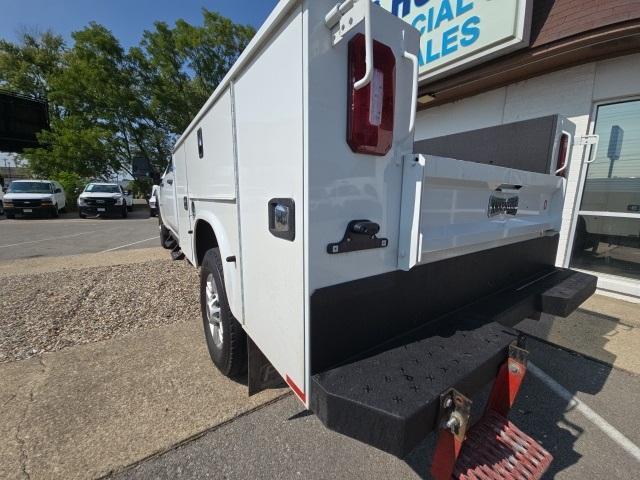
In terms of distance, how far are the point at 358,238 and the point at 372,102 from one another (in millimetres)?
528

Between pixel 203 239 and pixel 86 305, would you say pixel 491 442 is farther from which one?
pixel 86 305

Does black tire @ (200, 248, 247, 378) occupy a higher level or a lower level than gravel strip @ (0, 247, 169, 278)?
higher

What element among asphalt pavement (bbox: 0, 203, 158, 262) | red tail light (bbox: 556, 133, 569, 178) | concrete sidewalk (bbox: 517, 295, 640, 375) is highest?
red tail light (bbox: 556, 133, 569, 178)

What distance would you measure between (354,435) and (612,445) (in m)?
1.84

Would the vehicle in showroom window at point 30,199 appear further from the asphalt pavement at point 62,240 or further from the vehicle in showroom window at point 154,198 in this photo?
the vehicle in showroom window at point 154,198

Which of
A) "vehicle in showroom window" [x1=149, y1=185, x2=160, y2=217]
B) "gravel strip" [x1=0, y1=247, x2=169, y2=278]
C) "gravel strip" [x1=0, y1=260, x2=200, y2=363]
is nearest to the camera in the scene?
"gravel strip" [x1=0, y1=260, x2=200, y2=363]

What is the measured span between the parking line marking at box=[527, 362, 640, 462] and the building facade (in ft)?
8.44

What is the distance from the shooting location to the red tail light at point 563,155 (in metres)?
2.56

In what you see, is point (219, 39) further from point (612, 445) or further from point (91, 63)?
point (612, 445)

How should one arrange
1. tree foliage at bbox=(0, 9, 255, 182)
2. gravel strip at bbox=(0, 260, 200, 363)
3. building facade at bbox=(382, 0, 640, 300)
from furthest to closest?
1. tree foliage at bbox=(0, 9, 255, 182)
2. building facade at bbox=(382, 0, 640, 300)
3. gravel strip at bbox=(0, 260, 200, 363)

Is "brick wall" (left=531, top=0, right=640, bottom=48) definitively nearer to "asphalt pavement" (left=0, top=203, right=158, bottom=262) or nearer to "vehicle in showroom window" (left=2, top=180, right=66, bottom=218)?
"asphalt pavement" (left=0, top=203, right=158, bottom=262)

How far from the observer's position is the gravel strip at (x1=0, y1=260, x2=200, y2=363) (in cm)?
311

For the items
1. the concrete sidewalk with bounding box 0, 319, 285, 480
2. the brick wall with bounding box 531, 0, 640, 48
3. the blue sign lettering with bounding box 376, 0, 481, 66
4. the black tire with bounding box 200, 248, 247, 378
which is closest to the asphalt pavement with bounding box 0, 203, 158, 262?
the concrete sidewalk with bounding box 0, 319, 285, 480

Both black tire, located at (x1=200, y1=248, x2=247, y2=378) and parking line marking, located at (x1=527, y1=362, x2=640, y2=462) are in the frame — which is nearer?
A: parking line marking, located at (x1=527, y1=362, x2=640, y2=462)
